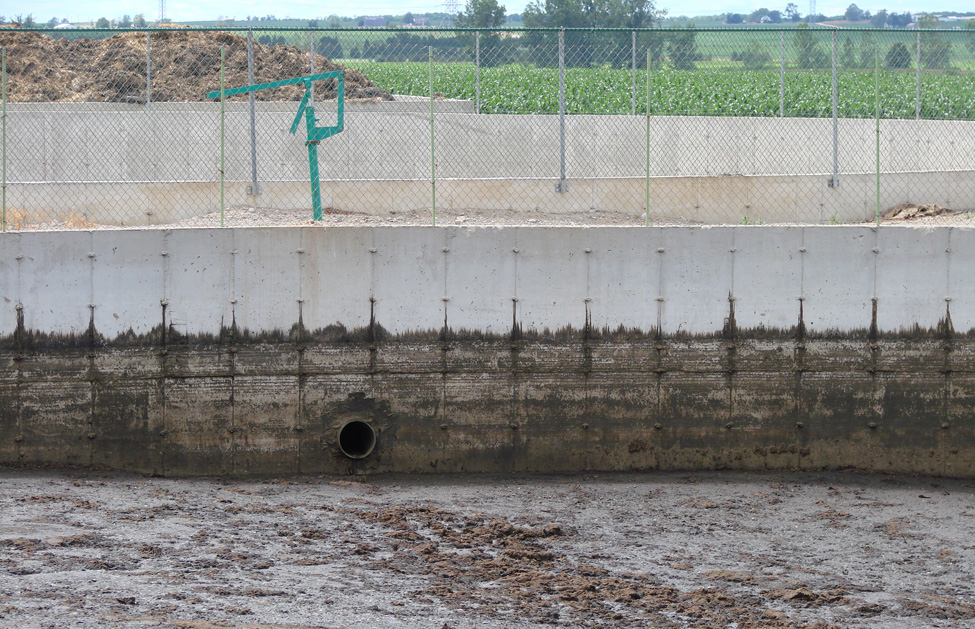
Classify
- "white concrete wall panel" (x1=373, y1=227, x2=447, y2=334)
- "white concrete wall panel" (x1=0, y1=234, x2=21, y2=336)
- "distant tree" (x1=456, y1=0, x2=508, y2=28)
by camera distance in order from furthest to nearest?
"distant tree" (x1=456, y1=0, x2=508, y2=28)
"white concrete wall panel" (x1=373, y1=227, x2=447, y2=334)
"white concrete wall panel" (x1=0, y1=234, x2=21, y2=336)

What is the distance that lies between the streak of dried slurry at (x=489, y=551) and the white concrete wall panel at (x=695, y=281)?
60.2 inches

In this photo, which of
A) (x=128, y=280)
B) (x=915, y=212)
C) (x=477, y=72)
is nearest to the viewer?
(x=128, y=280)

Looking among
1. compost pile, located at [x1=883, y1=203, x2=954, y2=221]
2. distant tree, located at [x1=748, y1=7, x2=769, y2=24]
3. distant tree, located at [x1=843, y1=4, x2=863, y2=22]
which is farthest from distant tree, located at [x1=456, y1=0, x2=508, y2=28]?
distant tree, located at [x1=843, y1=4, x2=863, y2=22]

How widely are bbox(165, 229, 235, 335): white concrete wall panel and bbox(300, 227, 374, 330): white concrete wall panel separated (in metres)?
0.72

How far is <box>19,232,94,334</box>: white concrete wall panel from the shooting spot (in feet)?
30.1

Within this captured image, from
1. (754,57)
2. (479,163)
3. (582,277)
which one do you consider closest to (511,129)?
(479,163)

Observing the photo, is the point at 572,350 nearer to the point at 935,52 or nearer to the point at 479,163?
the point at 479,163

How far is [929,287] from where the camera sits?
9.70 metres

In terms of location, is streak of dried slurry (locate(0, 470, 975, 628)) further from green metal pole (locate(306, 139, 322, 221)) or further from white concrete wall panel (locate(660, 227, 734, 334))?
green metal pole (locate(306, 139, 322, 221))

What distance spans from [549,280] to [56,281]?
15.2 feet

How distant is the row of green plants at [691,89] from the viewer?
14.1 m

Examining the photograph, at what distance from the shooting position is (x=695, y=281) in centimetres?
971

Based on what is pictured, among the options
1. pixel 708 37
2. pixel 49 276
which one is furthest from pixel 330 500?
pixel 708 37

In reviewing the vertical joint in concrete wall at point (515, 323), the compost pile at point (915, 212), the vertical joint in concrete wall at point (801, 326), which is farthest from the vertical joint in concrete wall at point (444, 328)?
the compost pile at point (915, 212)
